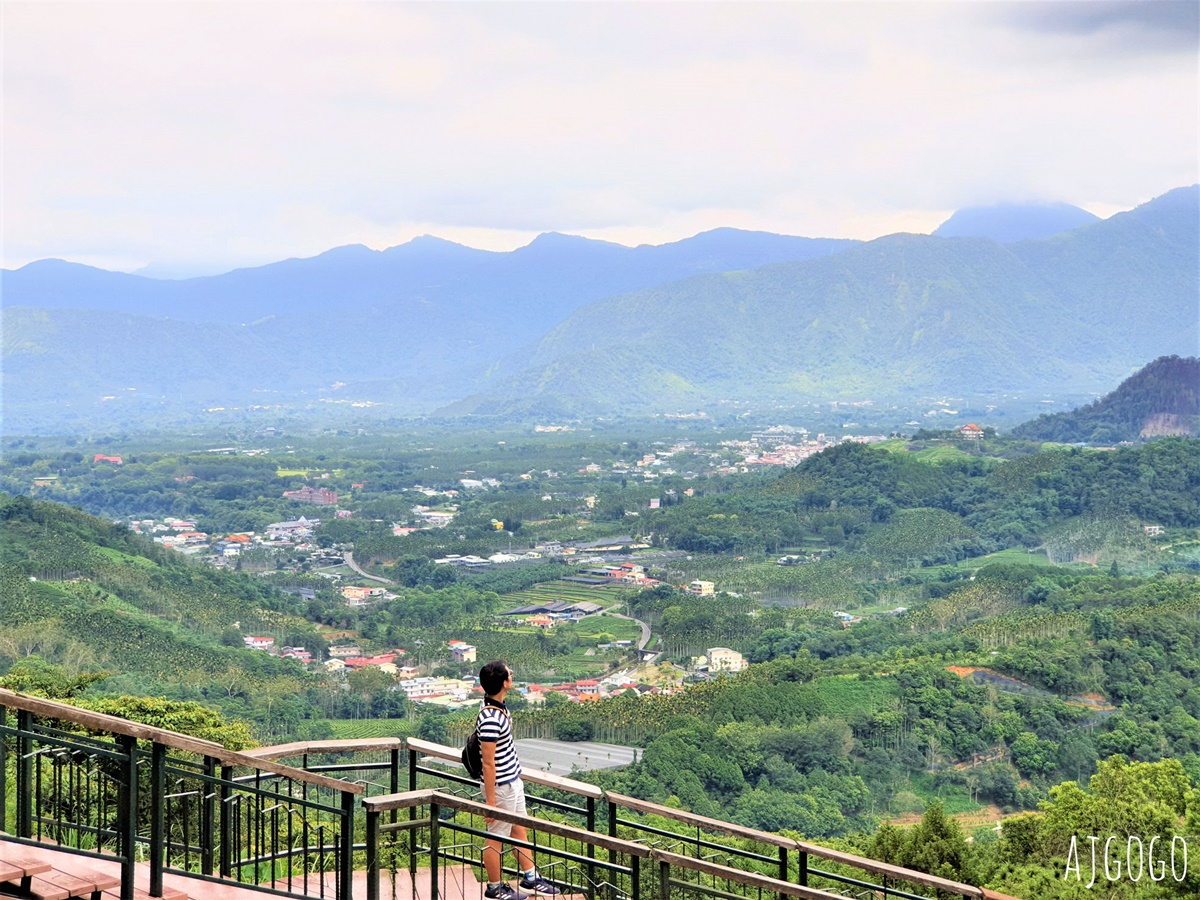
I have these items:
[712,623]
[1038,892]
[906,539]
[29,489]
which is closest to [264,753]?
[1038,892]

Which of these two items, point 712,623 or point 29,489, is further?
point 29,489

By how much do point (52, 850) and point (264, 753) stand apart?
1.12m

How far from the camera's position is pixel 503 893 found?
571 centimetres

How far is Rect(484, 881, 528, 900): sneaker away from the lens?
5684 millimetres

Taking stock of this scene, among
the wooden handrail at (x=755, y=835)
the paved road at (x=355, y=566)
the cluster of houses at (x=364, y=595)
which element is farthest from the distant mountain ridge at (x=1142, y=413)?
the wooden handrail at (x=755, y=835)

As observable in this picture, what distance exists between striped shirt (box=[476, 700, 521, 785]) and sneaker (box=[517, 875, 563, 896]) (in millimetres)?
464

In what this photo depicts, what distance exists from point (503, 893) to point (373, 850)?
885 millimetres

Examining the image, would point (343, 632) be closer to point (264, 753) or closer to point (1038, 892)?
point (1038, 892)

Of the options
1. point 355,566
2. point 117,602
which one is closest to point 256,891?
point 117,602

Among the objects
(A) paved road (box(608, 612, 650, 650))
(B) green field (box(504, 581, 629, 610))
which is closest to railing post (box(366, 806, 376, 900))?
(A) paved road (box(608, 612, 650, 650))

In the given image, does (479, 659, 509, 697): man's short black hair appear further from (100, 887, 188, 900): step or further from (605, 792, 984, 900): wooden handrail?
(100, 887, 188, 900): step

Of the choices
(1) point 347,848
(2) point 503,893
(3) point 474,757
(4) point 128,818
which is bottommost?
(2) point 503,893

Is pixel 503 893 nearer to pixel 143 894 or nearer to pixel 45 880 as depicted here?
pixel 143 894

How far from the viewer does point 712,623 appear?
144 ft
